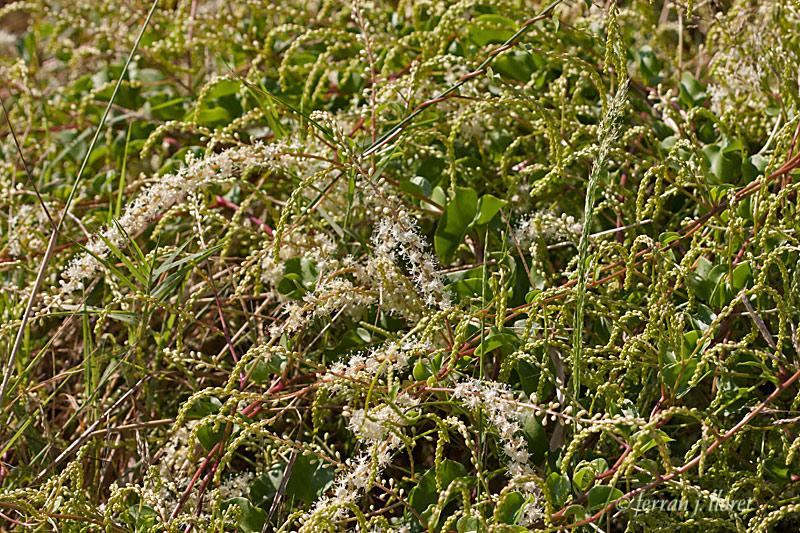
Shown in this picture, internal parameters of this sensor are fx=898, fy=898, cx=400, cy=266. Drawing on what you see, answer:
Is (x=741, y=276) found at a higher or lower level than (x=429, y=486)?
higher

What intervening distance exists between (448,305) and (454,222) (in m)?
0.16

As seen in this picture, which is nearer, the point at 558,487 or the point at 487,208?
the point at 558,487

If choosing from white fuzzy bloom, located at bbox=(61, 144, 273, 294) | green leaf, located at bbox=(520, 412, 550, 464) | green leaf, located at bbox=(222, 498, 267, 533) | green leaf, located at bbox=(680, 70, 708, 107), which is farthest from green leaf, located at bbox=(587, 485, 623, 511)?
green leaf, located at bbox=(680, 70, 708, 107)

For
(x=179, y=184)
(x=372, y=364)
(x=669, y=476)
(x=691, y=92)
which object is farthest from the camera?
(x=691, y=92)

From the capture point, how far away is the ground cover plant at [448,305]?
95 cm

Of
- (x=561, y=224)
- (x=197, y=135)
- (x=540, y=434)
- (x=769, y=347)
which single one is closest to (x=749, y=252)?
(x=769, y=347)

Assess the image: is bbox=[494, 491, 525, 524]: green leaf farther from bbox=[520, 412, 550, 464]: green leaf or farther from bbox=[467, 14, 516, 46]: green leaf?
bbox=[467, 14, 516, 46]: green leaf

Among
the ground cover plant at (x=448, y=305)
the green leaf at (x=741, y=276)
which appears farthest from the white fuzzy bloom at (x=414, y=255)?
the green leaf at (x=741, y=276)

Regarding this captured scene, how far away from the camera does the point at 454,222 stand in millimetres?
1173

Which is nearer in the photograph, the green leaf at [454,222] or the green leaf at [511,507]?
the green leaf at [511,507]

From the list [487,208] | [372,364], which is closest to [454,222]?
[487,208]

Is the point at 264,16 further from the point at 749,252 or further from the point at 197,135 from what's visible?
the point at 749,252

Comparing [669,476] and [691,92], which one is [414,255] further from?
[691,92]

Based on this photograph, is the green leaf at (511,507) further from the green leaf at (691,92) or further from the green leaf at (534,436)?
the green leaf at (691,92)
